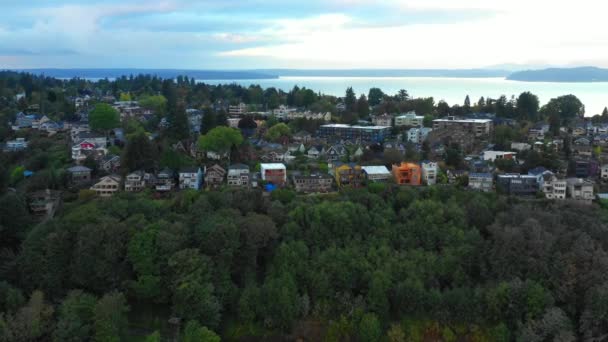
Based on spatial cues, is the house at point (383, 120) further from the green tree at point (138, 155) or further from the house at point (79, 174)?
the house at point (79, 174)

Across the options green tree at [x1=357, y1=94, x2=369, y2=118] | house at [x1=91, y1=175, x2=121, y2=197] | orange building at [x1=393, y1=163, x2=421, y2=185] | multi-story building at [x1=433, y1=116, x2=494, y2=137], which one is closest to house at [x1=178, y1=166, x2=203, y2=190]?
house at [x1=91, y1=175, x2=121, y2=197]

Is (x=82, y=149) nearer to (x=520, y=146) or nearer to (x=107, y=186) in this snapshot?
(x=107, y=186)

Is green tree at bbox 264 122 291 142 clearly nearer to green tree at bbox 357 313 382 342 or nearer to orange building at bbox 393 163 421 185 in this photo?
orange building at bbox 393 163 421 185

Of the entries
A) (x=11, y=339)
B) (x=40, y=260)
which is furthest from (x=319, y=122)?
(x=11, y=339)

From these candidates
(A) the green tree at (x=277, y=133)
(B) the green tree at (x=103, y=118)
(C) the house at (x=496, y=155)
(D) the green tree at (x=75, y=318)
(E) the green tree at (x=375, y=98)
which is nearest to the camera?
(D) the green tree at (x=75, y=318)

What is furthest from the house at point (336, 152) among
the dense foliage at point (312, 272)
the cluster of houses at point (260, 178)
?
the dense foliage at point (312, 272)

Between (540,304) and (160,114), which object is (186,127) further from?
(540,304)

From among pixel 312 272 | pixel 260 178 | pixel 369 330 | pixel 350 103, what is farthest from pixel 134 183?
pixel 350 103
